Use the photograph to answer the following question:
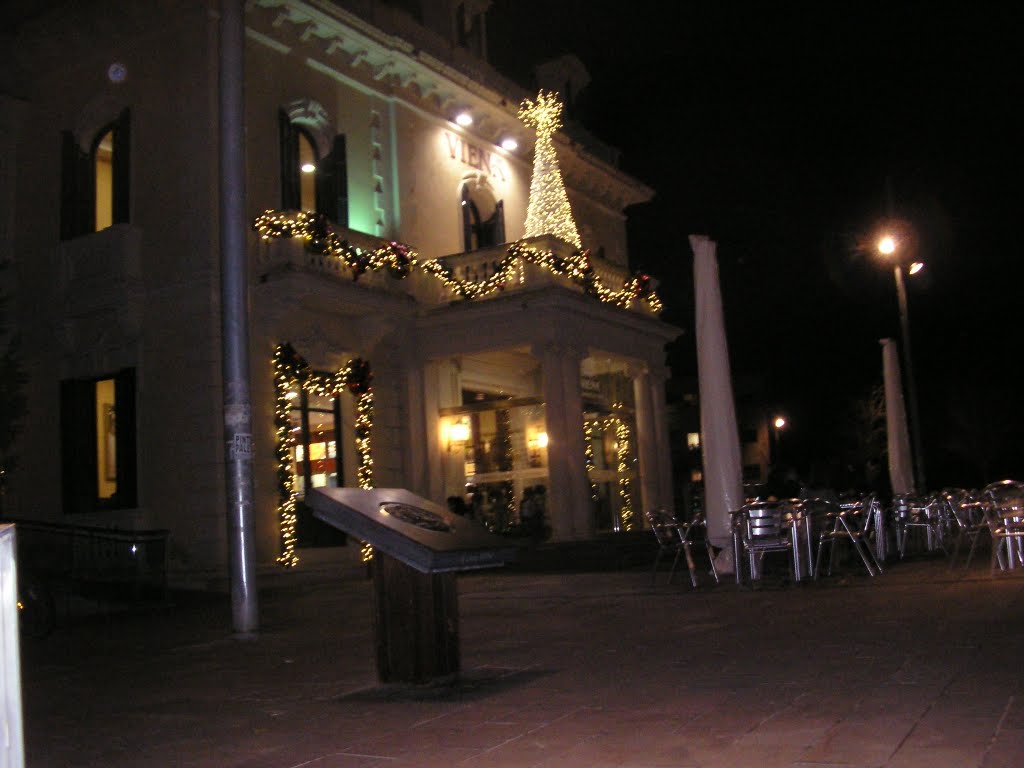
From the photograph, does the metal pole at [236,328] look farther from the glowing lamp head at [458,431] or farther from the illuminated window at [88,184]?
the glowing lamp head at [458,431]

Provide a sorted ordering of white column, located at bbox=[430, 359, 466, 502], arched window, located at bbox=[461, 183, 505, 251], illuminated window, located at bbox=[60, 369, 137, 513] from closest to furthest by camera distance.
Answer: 1. illuminated window, located at bbox=[60, 369, 137, 513]
2. white column, located at bbox=[430, 359, 466, 502]
3. arched window, located at bbox=[461, 183, 505, 251]

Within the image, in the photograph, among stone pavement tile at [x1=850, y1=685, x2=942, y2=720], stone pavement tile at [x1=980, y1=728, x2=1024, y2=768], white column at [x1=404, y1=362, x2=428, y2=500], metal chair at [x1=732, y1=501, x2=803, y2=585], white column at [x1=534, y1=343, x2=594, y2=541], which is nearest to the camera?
stone pavement tile at [x1=980, y1=728, x2=1024, y2=768]

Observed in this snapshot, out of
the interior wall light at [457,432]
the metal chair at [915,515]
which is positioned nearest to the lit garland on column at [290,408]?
the interior wall light at [457,432]

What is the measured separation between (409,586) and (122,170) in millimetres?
12964

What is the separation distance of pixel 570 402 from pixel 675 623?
1021 cm

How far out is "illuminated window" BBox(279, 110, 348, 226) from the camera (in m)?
18.4

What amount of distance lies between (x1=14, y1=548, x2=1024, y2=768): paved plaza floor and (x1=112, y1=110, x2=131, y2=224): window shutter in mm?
8475

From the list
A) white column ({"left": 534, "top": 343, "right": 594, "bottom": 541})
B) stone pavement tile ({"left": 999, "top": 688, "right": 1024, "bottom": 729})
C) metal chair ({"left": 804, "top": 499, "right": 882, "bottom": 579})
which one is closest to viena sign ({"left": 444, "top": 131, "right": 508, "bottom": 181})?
white column ({"left": 534, "top": 343, "right": 594, "bottom": 541})

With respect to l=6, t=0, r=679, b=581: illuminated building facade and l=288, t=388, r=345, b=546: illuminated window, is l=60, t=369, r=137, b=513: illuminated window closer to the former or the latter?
l=6, t=0, r=679, b=581: illuminated building facade

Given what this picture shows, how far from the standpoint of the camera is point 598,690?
6070mm

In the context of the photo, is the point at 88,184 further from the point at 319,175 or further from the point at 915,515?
the point at 915,515

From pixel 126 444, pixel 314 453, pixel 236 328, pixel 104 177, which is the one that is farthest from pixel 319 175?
pixel 236 328

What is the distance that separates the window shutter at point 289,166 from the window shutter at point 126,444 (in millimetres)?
3814

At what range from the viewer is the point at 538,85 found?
27.6m
